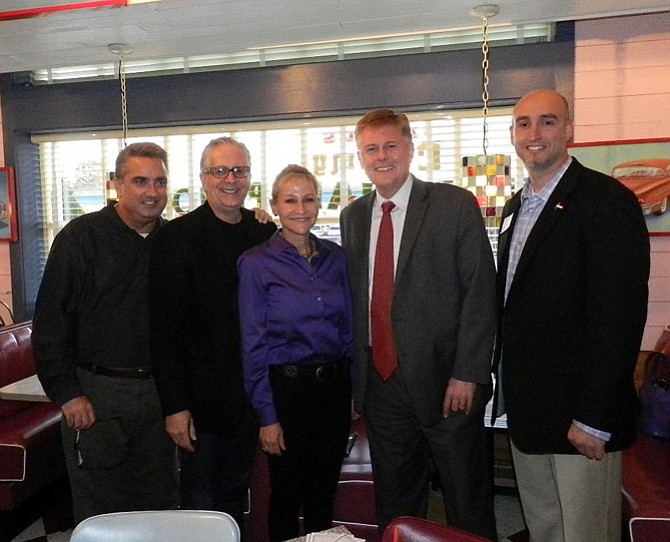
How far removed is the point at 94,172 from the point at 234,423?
322 centimetres

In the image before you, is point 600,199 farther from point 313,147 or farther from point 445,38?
point 313,147

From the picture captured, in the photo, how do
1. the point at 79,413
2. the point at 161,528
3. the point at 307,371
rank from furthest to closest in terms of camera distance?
the point at 79,413 < the point at 307,371 < the point at 161,528

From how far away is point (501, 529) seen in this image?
289cm

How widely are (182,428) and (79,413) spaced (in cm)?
40

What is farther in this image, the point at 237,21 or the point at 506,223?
the point at 237,21

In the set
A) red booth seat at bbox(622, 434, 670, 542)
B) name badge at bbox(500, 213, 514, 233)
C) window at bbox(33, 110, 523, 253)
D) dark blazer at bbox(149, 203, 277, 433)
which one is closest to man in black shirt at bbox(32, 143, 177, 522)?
dark blazer at bbox(149, 203, 277, 433)

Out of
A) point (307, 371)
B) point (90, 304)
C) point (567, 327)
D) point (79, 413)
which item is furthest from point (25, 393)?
point (567, 327)

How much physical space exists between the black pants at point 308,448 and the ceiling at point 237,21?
6.09ft

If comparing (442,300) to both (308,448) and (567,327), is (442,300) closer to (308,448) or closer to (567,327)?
(567,327)

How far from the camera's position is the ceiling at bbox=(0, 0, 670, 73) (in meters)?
2.80

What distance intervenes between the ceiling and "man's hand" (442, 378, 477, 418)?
6.09 ft

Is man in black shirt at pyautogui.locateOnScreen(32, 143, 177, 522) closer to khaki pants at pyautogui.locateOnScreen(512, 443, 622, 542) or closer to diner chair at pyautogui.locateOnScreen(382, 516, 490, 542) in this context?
diner chair at pyautogui.locateOnScreen(382, 516, 490, 542)

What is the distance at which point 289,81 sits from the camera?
12.8 feet

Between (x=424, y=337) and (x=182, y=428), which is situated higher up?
(x=424, y=337)
